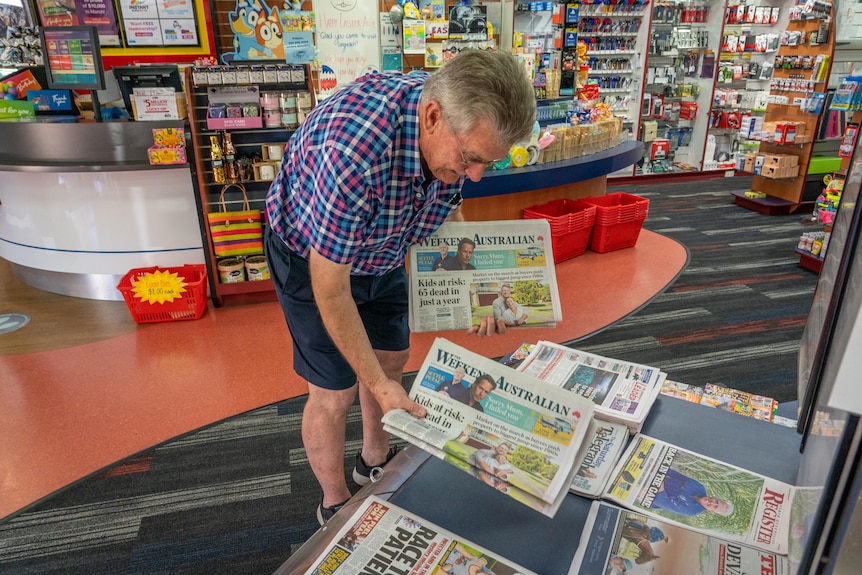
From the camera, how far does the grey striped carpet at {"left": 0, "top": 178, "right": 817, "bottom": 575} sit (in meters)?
2.05

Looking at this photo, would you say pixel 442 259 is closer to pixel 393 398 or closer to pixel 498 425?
pixel 393 398

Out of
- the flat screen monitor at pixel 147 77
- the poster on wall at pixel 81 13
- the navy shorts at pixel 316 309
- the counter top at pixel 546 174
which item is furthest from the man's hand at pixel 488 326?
the poster on wall at pixel 81 13

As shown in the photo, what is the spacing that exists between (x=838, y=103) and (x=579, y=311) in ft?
9.31

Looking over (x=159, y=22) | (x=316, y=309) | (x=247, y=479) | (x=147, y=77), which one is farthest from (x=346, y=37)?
(x=316, y=309)

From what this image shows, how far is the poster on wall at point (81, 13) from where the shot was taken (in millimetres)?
5359

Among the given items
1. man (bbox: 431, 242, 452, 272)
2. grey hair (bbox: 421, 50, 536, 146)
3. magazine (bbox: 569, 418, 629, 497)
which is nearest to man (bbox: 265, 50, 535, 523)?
grey hair (bbox: 421, 50, 536, 146)

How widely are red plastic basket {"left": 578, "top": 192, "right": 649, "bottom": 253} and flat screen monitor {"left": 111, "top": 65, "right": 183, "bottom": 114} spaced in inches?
131

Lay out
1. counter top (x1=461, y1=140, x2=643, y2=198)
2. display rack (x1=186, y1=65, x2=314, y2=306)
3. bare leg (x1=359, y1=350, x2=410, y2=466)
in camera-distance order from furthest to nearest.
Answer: counter top (x1=461, y1=140, x2=643, y2=198), display rack (x1=186, y1=65, x2=314, y2=306), bare leg (x1=359, y1=350, x2=410, y2=466)

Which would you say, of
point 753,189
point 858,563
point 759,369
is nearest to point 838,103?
point 753,189

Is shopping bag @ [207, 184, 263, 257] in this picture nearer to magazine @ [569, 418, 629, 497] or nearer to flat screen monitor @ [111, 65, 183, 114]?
flat screen monitor @ [111, 65, 183, 114]

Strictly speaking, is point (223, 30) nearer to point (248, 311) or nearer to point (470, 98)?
point (248, 311)

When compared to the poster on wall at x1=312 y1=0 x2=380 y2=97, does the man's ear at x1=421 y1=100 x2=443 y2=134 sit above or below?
below

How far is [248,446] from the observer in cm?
262

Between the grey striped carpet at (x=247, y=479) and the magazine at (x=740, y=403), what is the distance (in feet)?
4.77
